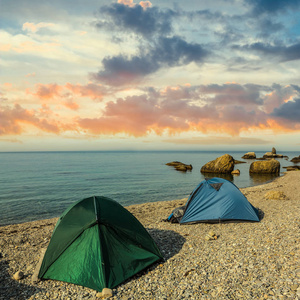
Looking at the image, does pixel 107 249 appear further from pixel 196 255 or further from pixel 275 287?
pixel 275 287

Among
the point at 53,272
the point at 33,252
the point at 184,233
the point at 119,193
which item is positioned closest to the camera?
the point at 53,272

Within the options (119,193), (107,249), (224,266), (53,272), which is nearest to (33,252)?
(53,272)

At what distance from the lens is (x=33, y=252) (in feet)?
34.0

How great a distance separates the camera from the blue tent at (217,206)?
12727 millimetres

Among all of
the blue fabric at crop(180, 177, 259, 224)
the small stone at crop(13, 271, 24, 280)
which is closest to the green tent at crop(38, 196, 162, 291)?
the small stone at crop(13, 271, 24, 280)

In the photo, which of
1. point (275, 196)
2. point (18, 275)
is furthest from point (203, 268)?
point (275, 196)

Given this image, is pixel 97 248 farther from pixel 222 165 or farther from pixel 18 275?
pixel 222 165

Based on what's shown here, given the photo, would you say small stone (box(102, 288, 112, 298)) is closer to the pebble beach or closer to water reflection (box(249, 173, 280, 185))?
the pebble beach

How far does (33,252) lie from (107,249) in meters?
4.99

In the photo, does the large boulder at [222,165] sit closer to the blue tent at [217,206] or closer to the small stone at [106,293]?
the blue tent at [217,206]

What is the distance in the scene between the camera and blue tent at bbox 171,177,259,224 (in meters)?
12.7

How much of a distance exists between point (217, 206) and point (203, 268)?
5.85m

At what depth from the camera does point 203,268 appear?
7.59m

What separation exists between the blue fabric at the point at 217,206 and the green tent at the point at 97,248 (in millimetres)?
4994
